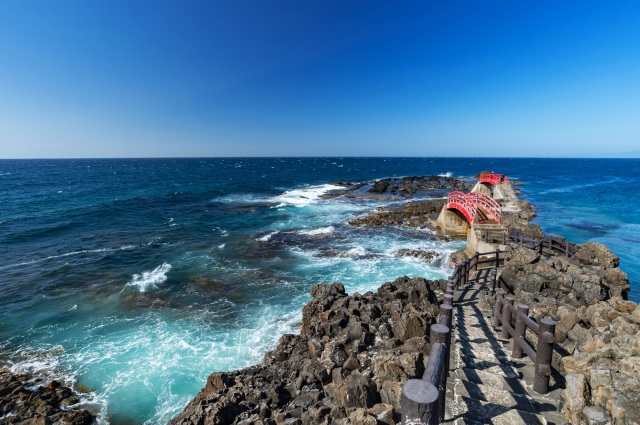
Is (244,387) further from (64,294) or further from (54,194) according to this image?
(54,194)

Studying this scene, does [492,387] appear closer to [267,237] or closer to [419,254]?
[419,254]

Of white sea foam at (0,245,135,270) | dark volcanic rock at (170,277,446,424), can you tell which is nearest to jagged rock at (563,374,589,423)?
dark volcanic rock at (170,277,446,424)

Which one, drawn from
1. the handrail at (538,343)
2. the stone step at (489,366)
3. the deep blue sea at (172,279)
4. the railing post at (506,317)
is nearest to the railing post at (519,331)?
the handrail at (538,343)

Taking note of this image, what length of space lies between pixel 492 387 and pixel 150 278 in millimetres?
20612

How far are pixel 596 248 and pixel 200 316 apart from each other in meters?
19.8

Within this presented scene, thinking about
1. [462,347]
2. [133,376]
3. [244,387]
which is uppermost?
[462,347]

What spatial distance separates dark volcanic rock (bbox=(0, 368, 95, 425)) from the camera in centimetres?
957

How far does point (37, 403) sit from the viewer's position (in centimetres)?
1018

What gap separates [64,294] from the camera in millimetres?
18750

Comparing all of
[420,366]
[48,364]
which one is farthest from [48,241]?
[420,366]

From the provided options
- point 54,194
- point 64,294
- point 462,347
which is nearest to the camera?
point 462,347

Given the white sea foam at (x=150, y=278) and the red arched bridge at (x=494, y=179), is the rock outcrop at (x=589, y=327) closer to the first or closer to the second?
the white sea foam at (x=150, y=278)

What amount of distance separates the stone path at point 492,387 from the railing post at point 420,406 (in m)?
3.10

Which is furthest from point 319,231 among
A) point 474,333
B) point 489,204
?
point 474,333
